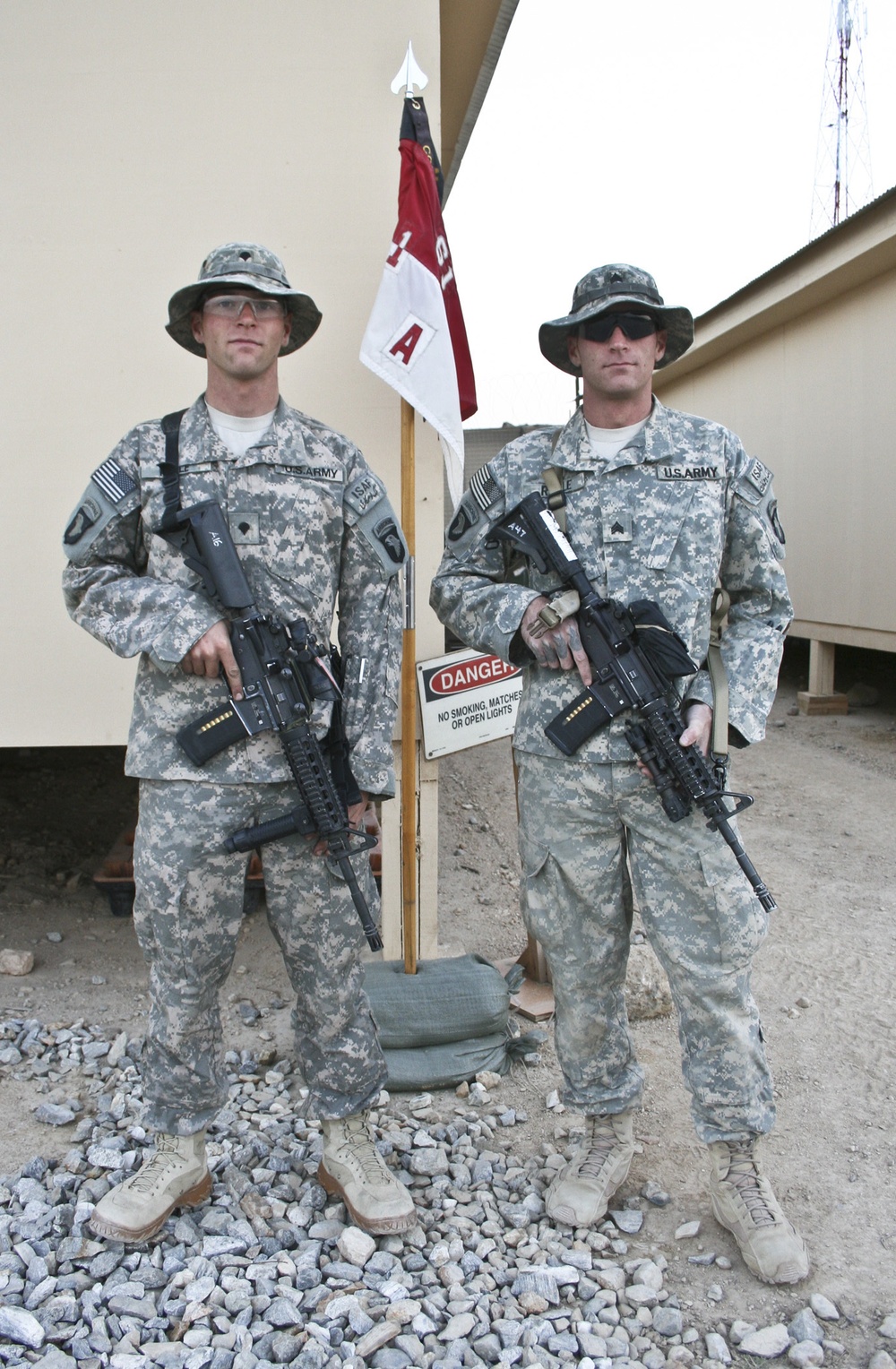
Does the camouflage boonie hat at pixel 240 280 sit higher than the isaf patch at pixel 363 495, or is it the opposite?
the camouflage boonie hat at pixel 240 280

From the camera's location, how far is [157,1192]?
2199mm

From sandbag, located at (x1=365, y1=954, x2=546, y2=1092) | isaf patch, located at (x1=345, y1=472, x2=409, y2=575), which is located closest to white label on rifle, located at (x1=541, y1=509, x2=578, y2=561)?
isaf patch, located at (x1=345, y1=472, x2=409, y2=575)

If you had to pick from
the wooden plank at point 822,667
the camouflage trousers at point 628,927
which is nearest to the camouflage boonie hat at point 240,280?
the camouflage trousers at point 628,927

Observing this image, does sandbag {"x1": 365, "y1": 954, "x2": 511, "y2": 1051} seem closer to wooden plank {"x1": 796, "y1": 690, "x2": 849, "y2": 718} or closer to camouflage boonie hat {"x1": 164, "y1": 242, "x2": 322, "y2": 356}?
camouflage boonie hat {"x1": 164, "y1": 242, "x2": 322, "y2": 356}

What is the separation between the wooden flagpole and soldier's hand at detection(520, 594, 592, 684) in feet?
3.40

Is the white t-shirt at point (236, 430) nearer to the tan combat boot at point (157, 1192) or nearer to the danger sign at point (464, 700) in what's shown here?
the danger sign at point (464, 700)

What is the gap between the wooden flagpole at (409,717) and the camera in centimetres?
326

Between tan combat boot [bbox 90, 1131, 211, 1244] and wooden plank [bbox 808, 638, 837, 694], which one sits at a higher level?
wooden plank [bbox 808, 638, 837, 694]

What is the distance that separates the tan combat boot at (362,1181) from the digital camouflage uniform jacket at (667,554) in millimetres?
1033

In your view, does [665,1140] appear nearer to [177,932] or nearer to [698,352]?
[177,932]

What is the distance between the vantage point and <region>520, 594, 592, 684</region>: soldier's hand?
2.24 metres

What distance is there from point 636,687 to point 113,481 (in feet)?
4.15

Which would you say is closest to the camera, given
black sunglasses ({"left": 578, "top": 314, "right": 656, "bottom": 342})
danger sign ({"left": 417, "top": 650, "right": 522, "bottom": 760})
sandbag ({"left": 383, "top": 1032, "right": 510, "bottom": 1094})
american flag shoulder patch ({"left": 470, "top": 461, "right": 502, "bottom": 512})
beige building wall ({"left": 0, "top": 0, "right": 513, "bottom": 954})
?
black sunglasses ({"left": 578, "top": 314, "right": 656, "bottom": 342})

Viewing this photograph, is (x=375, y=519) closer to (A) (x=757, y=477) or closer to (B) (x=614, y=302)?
(B) (x=614, y=302)
